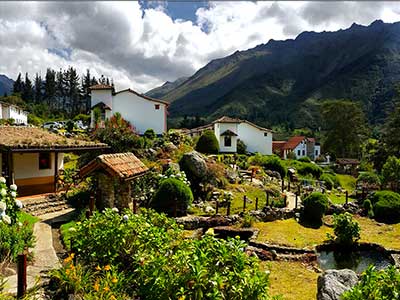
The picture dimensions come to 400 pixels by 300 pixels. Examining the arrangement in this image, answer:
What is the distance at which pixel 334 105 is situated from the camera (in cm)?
6116

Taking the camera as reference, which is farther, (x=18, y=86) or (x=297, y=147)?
(x=18, y=86)

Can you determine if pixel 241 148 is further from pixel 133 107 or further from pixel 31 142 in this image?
pixel 31 142

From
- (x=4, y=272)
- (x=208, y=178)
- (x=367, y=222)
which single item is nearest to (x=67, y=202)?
(x=208, y=178)

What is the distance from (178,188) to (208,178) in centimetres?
444

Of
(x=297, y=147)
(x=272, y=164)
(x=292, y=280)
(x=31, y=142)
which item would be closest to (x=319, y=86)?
(x=297, y=147)

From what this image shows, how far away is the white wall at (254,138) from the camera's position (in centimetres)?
4559

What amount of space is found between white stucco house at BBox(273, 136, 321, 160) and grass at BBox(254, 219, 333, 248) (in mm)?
39784

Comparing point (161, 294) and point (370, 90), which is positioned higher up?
point (370, 90)

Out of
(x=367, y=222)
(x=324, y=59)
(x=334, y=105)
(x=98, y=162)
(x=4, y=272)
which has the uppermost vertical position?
(x=324, y=59)

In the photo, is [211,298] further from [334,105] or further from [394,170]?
[334,105]

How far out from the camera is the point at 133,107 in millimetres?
34594

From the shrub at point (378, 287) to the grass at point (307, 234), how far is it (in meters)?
8.62

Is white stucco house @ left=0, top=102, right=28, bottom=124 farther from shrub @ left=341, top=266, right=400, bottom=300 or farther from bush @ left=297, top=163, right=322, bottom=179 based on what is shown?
shrub @ left=341, top=266, right=400, bottom=300

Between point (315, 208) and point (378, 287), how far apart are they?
1359cm
